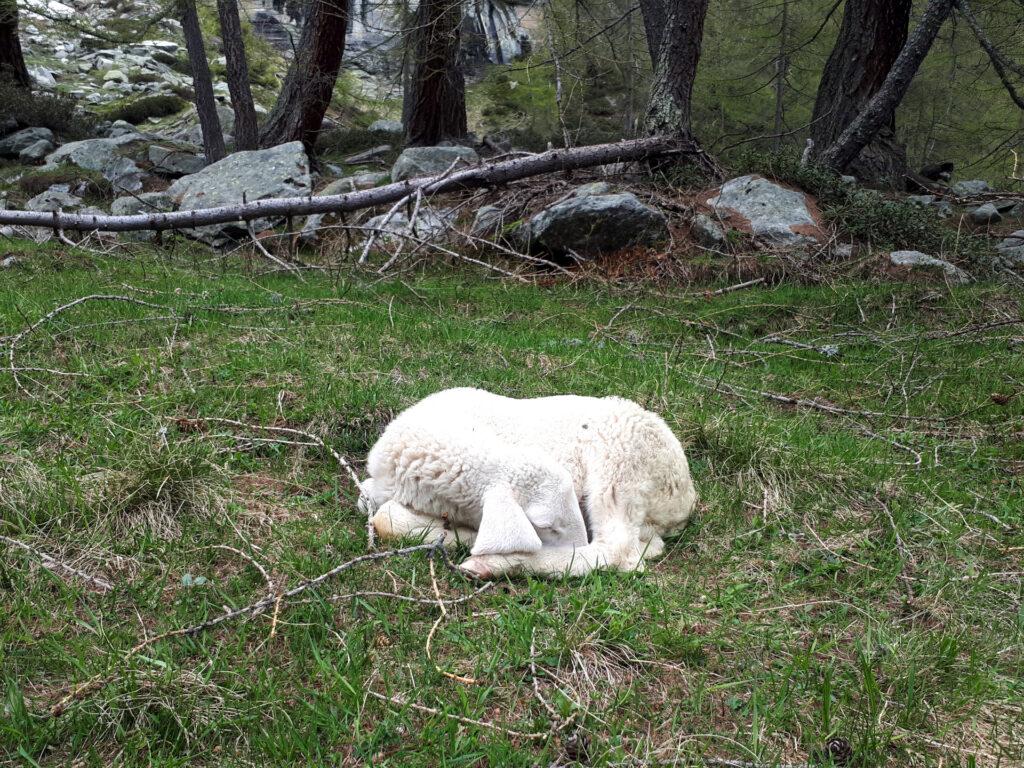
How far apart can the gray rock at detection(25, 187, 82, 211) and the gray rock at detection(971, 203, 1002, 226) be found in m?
15.5

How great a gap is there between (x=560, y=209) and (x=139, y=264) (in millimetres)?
5269

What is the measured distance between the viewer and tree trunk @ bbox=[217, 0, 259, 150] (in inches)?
599

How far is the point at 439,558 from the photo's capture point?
2.89 m

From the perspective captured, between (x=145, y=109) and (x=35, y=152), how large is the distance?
10.7 m

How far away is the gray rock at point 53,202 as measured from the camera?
39.6 ft

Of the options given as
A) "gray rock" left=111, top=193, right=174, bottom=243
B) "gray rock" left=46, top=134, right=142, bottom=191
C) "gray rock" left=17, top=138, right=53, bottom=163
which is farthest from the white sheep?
"gray rock" left=17, top=138, right=53, bottom=163

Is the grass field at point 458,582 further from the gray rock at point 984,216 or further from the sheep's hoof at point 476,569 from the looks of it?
the gray rock at point 984,216

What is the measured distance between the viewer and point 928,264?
8734 mm

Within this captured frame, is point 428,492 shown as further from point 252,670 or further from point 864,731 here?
point 864,731

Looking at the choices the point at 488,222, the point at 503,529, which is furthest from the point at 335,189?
the point at 503,529

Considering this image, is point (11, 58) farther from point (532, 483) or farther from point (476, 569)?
point (476, 569)

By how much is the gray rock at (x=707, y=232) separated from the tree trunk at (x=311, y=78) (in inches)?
305

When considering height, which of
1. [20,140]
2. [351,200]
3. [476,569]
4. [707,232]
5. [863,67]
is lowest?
[707,232]

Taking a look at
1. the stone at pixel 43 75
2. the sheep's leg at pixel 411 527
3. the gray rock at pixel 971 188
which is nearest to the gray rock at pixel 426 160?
the gray rock at pixel 971 188
